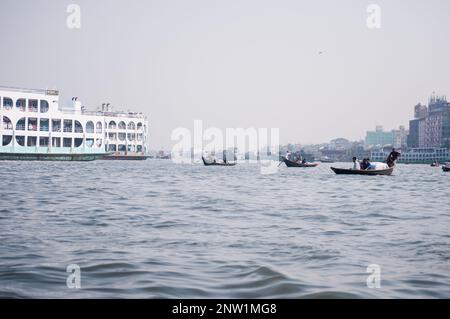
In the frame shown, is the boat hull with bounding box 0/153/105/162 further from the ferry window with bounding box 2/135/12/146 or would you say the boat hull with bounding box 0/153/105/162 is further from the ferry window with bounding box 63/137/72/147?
the ferry window with bounding box 63/137/72/147

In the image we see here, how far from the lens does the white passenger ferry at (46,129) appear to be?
252 ft

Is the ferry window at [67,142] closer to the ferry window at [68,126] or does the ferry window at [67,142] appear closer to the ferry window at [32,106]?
the ferry window at [68,126]

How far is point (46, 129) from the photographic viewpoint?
83062 mm

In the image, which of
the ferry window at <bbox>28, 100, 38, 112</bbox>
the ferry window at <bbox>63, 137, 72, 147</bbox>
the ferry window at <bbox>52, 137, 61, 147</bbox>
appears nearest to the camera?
the ferry window at <bbox>28, 100, 38, 112</bbox>

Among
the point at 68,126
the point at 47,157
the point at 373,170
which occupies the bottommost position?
the point at 373,170

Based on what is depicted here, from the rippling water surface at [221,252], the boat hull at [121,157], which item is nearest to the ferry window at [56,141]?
the boat hull at [121,157]

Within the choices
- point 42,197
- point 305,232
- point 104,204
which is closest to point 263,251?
point 305,232

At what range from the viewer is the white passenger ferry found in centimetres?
7675

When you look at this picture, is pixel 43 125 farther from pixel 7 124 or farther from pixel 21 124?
pixel 7 124

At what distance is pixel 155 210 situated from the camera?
1464 centimetres

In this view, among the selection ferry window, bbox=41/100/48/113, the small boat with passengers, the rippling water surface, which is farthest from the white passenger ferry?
the rippling water surface

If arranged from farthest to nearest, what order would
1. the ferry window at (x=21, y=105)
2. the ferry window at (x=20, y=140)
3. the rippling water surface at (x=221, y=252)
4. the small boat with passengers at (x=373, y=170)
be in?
the ferry window at (x=20, y=140) < the ferry window at (x=21, y=105) < the small boat with passengers at (x=373, y=170) < the rippling water surface at (x=221, y=252)

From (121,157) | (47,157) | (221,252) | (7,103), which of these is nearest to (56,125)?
(7,103)

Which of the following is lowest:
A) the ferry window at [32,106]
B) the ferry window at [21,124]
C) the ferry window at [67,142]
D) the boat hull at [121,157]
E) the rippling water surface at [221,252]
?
the rippling water surface at [221,252]
